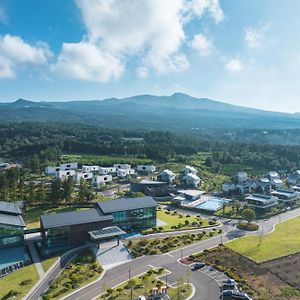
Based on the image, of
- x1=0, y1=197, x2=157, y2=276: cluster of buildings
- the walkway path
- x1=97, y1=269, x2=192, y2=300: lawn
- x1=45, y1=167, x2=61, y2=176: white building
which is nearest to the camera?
x1=97, y1=269, x2=192, y2=300: lawn

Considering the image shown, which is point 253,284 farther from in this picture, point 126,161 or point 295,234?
point 126,161

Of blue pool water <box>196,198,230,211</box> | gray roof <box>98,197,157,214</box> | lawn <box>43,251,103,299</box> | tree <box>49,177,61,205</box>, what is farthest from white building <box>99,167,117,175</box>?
lawn <box>43,251,103,299</box>

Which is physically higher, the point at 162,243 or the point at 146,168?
the point at 162,243

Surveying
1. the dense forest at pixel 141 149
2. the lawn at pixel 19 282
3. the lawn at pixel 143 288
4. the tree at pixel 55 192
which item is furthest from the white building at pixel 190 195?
the lawn at pixel 19 282

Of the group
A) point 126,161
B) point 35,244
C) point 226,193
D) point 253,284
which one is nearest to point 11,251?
point 35,244

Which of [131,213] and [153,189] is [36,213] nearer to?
[131,213]

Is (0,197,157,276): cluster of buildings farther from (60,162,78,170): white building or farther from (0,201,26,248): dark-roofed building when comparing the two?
(60,162,78,170): white building

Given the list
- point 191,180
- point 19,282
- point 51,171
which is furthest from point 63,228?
point 51,171
